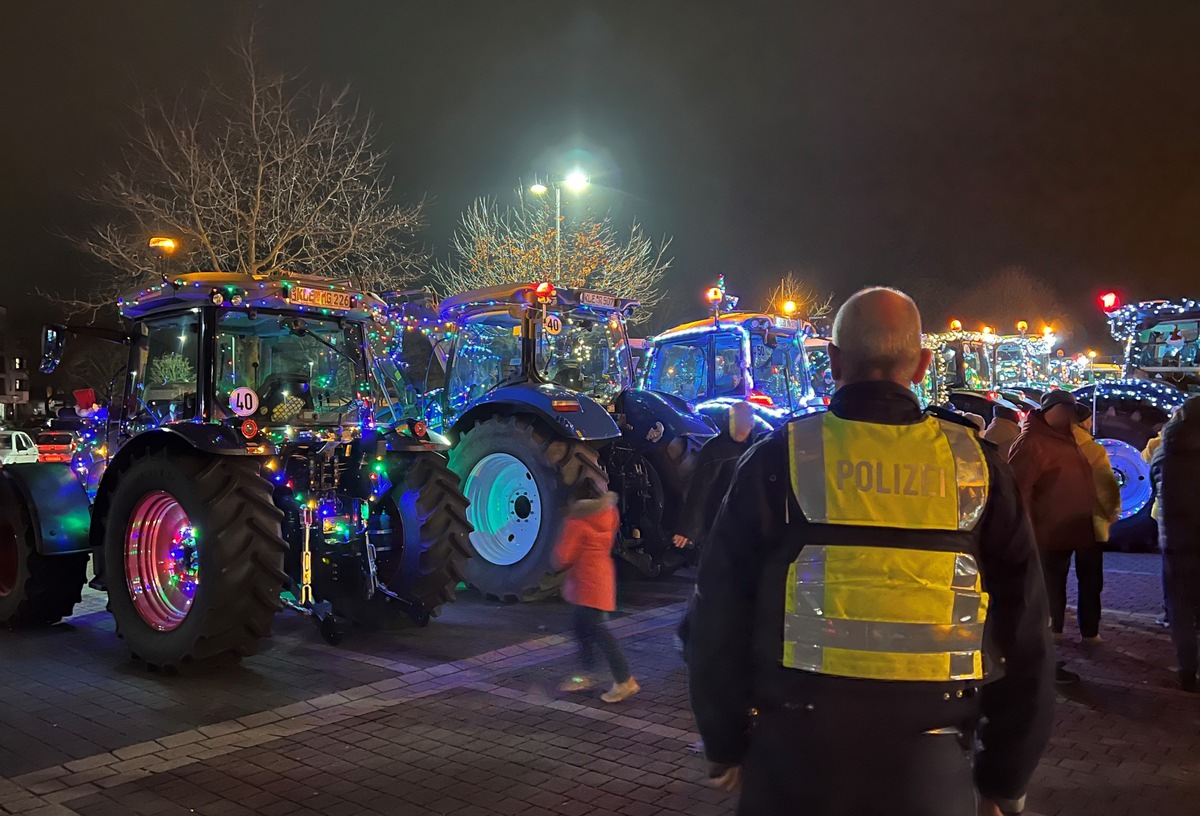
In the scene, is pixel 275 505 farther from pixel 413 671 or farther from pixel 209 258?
pixel 209 258

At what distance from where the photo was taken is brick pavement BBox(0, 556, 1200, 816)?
170 inches

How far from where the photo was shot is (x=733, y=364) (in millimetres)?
10578

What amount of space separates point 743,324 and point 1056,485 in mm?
4410

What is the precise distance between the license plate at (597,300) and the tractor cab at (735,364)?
45.8 inches

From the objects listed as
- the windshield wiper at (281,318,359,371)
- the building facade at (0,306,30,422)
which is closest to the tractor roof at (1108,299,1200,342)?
the windshield wiper at (281,318,359,371)

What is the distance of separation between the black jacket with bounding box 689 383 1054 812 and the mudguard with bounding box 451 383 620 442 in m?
5.93

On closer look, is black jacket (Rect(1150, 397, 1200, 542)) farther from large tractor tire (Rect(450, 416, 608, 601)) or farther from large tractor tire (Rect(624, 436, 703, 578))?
large tractor tire (Rect(450, 416, 608, 601))

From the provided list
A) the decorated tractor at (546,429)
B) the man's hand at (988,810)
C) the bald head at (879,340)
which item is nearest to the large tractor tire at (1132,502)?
the decorated tractor at (546,429)

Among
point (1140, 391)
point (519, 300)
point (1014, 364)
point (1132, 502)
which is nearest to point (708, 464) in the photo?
point (519, 300)

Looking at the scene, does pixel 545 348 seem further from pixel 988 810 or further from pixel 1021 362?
pixel 1021 362

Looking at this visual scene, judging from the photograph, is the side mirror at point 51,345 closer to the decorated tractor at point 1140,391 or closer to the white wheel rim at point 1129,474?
the decorated tractor at point 1140,391

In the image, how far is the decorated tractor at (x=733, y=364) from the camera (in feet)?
33.8

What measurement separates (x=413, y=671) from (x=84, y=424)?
3.73 metres

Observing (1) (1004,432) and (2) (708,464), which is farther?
(1) (1004,432)
